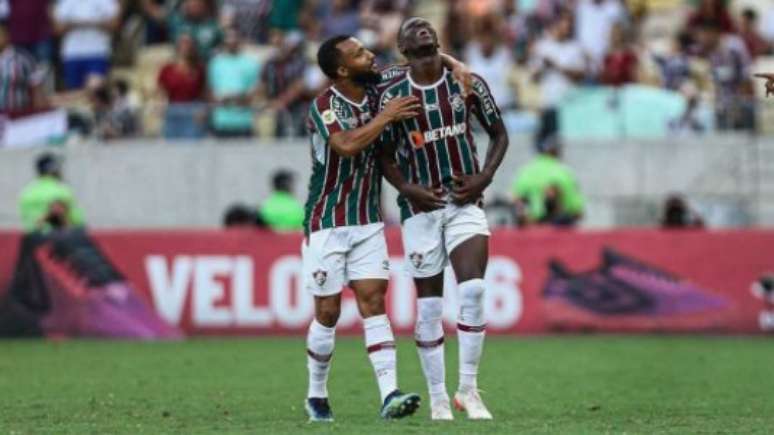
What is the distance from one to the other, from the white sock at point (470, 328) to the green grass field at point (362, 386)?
1.10 feet

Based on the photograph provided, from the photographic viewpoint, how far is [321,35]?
27.1 meters

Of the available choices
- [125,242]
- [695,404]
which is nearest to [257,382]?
[695,404]

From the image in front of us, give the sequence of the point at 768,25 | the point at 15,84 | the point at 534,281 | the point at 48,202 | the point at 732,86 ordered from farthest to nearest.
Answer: the point at 768,25
the point at 15,84
the point at 732,86
the point at 48,202
the point at 534,281

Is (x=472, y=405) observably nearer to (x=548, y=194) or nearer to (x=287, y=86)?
(x=548, y=194)

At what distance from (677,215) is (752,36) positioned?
12.1 feet

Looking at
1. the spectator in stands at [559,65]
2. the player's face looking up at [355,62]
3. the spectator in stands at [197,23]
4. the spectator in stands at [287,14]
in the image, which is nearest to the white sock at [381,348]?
the player's face looking up at [355,62]

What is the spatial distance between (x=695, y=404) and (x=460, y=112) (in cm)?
284

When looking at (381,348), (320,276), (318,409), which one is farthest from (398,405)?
(320,276)

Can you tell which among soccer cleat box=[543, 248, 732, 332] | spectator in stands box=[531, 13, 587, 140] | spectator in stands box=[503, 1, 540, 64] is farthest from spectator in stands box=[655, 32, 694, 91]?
soccer cleat box=[543, 248, 732, 332]

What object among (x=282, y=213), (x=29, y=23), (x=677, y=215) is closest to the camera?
(x=282, y=213)

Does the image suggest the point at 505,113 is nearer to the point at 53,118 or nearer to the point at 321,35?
the point at 321,35

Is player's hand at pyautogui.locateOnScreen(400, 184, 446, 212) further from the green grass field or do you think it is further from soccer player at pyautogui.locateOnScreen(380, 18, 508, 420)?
the green grass field

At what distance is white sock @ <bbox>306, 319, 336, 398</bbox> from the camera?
12883 mm

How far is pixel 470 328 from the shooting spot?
13.0 m
